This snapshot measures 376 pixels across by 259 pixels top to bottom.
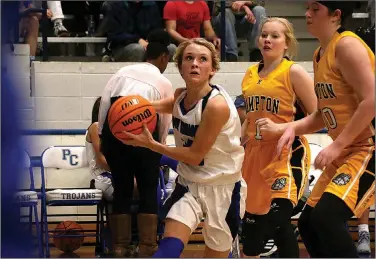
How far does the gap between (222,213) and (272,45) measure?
49.5 inches

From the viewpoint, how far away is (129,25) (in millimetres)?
9109

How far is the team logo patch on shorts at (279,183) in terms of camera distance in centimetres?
530

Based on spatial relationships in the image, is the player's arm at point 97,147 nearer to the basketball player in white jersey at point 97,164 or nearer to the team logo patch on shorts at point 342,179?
the basketball player in white jersey at point 97,164

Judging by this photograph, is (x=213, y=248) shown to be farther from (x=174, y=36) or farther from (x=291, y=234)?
(x=174, y=36)

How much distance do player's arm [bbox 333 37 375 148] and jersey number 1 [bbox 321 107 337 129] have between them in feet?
0.79

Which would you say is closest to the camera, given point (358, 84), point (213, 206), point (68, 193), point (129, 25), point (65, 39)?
point (358, 84)

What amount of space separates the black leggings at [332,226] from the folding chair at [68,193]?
3132 mm

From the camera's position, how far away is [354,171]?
4402mm

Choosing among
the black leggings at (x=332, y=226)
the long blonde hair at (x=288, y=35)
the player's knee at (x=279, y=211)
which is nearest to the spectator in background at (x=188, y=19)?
the long blonde hair at (x=288, y=35)

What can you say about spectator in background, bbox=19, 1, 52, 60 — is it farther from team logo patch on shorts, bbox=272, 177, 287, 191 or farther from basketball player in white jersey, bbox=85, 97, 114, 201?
team logo patch on shorts, bbox=272, 177, 287, 191

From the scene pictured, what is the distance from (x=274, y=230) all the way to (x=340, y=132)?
960 mm

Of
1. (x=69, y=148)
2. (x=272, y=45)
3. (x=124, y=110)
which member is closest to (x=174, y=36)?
(x=69, y=148)

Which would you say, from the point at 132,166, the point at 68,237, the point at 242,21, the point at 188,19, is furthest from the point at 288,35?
the point at 242,21

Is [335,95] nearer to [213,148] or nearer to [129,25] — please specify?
[213,148]
